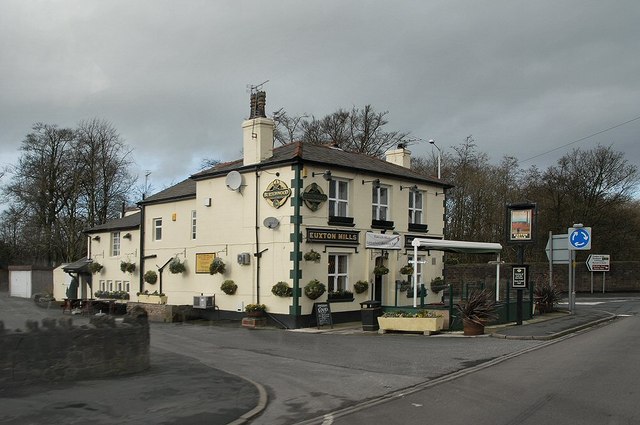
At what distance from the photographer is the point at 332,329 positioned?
2178 cm

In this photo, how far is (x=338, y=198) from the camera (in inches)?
948

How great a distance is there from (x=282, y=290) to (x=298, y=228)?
232 centimetres

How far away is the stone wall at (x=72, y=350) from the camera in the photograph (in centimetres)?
959

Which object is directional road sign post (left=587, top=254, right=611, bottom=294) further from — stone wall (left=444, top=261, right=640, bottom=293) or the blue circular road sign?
the blue circular road sign

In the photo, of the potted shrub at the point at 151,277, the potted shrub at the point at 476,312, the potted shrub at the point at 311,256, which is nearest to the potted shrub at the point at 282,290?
the potted shrub at the point at 311,256

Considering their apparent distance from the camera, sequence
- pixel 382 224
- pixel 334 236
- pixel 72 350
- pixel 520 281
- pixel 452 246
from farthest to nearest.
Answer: pixel 382 224 < pixel 334 236 < pixel 452 246 < pixel 520 281 < pixel 72 350

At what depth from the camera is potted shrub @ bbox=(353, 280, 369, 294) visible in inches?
947

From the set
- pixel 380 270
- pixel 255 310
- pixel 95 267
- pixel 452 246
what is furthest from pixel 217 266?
pixel 95 267

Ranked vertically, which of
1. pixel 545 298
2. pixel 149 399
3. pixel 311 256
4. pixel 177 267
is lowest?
pixel 545 298

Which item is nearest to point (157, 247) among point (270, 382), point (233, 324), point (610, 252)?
point (233, 324)

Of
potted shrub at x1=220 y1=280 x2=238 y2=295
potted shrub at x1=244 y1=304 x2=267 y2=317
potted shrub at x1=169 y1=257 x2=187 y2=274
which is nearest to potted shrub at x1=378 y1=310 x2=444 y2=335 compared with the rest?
potted shrub at x1=244 y1=304 x2=267 y2=317

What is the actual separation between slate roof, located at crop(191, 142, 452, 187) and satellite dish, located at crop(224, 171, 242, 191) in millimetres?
540

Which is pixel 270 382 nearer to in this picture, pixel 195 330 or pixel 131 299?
pixel 195 330

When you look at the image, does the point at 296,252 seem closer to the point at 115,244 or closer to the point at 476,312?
the point at 476,312
